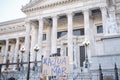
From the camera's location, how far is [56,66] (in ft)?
28.6

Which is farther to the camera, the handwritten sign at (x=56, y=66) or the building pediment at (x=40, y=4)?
the building pediment at (x=40, y=4)

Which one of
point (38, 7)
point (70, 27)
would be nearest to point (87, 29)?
point (70, 27)

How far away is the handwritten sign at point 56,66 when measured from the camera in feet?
27.9

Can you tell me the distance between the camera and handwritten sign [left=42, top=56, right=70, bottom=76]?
335 inches

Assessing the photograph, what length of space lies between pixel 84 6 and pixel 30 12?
38.0ft

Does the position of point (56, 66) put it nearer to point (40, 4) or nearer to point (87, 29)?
point (87, 29)

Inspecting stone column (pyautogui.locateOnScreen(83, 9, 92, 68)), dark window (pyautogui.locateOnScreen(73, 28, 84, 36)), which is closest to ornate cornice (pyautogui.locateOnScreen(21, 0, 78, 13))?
stone column (pyautogui.locateOnScreen(83, 9, 92, 68))

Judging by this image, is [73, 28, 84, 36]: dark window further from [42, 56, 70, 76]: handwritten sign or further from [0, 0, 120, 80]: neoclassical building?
[42, 56, 70, 76]: handwritten sign

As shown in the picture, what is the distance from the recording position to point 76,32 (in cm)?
3675

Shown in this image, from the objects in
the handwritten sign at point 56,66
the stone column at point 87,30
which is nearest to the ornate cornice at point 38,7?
the stone column at point 87,30

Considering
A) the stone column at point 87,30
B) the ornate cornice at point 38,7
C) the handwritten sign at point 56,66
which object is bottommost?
the handwritten sign at point 56,66

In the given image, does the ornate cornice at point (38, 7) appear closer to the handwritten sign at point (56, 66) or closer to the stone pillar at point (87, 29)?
the stone pillar at point (87, 29)

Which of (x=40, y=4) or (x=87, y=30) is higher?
(x=40, y=4)

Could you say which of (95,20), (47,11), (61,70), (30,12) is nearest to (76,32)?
(95,20)
